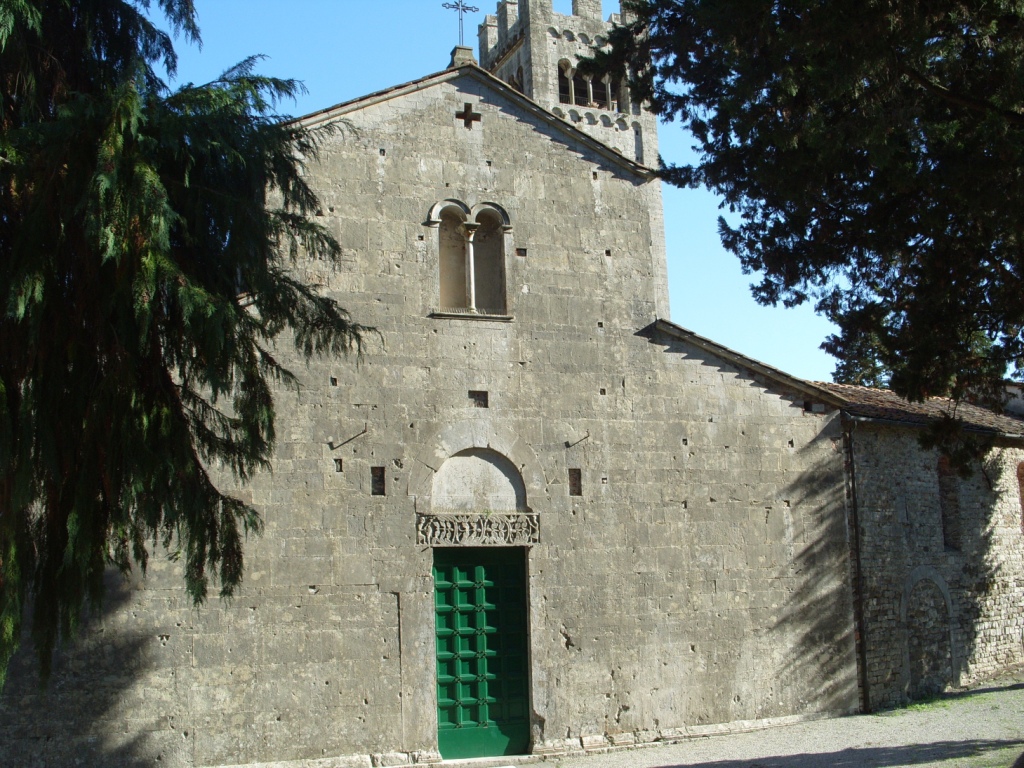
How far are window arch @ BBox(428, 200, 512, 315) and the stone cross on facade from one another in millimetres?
1119

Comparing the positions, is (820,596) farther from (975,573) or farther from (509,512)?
(509,512)

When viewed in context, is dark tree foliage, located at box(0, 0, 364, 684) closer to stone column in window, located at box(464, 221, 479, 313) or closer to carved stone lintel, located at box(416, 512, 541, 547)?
carved stone lintel, located at box(416, 512, 541, 547)

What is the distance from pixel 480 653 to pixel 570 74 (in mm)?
25256

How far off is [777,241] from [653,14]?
2641mm

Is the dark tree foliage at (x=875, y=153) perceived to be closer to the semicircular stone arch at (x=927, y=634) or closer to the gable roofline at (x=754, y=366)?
the gable roofline at (x=754, y=366)

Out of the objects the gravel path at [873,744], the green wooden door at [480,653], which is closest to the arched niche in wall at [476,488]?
the green wooden door at [480,653]

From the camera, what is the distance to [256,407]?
349 inches

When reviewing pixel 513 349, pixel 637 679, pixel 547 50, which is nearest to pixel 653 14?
pixel 513 349

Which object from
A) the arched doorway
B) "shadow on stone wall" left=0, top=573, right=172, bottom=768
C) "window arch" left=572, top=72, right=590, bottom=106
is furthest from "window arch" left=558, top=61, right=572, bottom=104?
"shadow on stone wall" left=0, top=573, right=172, bottom=768

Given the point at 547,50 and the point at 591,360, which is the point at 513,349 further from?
the point at 547,50

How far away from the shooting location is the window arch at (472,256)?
1362 cm

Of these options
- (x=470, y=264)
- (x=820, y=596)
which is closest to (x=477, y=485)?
(x=470, y=264)

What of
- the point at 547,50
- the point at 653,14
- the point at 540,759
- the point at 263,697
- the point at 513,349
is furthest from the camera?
the point at 547,50

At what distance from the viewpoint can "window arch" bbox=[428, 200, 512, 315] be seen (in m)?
13.6
